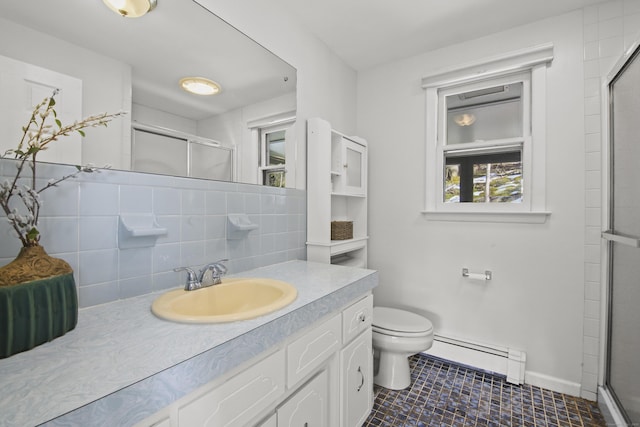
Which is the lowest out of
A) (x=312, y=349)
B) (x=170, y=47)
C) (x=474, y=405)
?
(x=474, y=405)

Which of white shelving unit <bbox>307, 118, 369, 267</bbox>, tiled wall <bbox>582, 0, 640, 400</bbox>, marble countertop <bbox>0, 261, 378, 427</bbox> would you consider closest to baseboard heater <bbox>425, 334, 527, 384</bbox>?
tiled wall <bbox>582, 0, 640, 400</bbox>

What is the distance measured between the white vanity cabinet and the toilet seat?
33 centimetres

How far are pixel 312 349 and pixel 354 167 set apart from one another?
1.51 meters

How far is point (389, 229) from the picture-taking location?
7.93 feet

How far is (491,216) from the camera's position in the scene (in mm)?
2016

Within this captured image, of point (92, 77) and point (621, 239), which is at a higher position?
point (92, 77)

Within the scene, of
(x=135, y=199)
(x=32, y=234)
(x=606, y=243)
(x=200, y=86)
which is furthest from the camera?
(x=606, y=243)

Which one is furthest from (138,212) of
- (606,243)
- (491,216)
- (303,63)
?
(606,243)

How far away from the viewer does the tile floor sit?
153cm

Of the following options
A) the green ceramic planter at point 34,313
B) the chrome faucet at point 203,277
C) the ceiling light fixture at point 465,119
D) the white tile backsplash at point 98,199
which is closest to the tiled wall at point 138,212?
the white tile backsplash at point 98,199

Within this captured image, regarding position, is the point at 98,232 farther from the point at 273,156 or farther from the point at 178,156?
the point at 273,156

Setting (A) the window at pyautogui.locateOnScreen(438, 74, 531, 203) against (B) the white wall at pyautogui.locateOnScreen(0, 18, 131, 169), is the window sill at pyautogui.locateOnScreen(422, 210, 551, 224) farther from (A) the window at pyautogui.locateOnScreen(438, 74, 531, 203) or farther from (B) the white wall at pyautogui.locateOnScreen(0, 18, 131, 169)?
(B) the white wall at pyautogui.locateOnScreen(0, 18, 131, 169)

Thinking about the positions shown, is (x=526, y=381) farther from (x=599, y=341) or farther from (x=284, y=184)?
(x=284, y=184)

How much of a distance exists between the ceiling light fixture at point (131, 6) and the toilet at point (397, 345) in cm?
197
